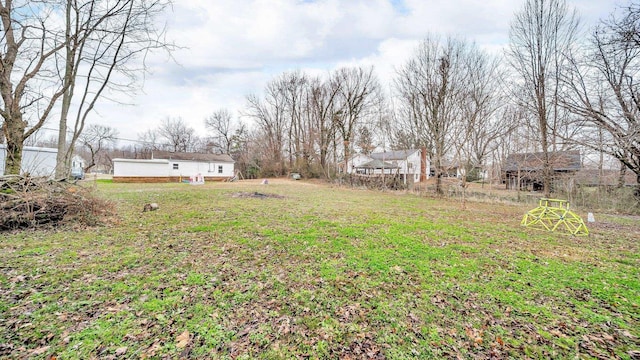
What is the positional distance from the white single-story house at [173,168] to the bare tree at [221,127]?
936 centimetres

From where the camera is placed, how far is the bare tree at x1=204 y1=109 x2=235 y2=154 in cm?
3775

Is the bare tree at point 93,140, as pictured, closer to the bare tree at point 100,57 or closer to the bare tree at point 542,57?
the bare tree at point 100,57

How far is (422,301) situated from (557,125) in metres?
13.4

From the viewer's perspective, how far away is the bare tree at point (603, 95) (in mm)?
8594

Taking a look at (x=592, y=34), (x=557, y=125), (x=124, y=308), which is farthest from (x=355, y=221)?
(x=592, y=34)

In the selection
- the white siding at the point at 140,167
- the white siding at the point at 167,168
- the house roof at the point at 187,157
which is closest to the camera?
the white siding at the point at 140,167

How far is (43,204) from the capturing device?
5.13 m

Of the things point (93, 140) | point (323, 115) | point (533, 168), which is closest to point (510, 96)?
point (533, 168)

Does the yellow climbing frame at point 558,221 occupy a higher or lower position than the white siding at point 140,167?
lower

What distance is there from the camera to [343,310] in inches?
106

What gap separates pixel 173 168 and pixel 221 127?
14307 mm

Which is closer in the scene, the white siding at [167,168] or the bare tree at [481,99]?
the bare tree at [481,99]

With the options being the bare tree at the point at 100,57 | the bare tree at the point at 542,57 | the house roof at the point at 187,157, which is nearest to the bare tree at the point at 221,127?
the house roof at the point at 187,157

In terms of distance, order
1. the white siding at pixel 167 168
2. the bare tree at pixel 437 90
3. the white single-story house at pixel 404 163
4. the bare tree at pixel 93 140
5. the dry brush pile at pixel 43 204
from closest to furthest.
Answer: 1. the dry brush pile at pixel 43 204
2. the bare tree at pixel 93 140
3. the bare tree at pixel 437 90
4. the white single-story house at pixel 404 163
5. the white siding at pixel 167 168
